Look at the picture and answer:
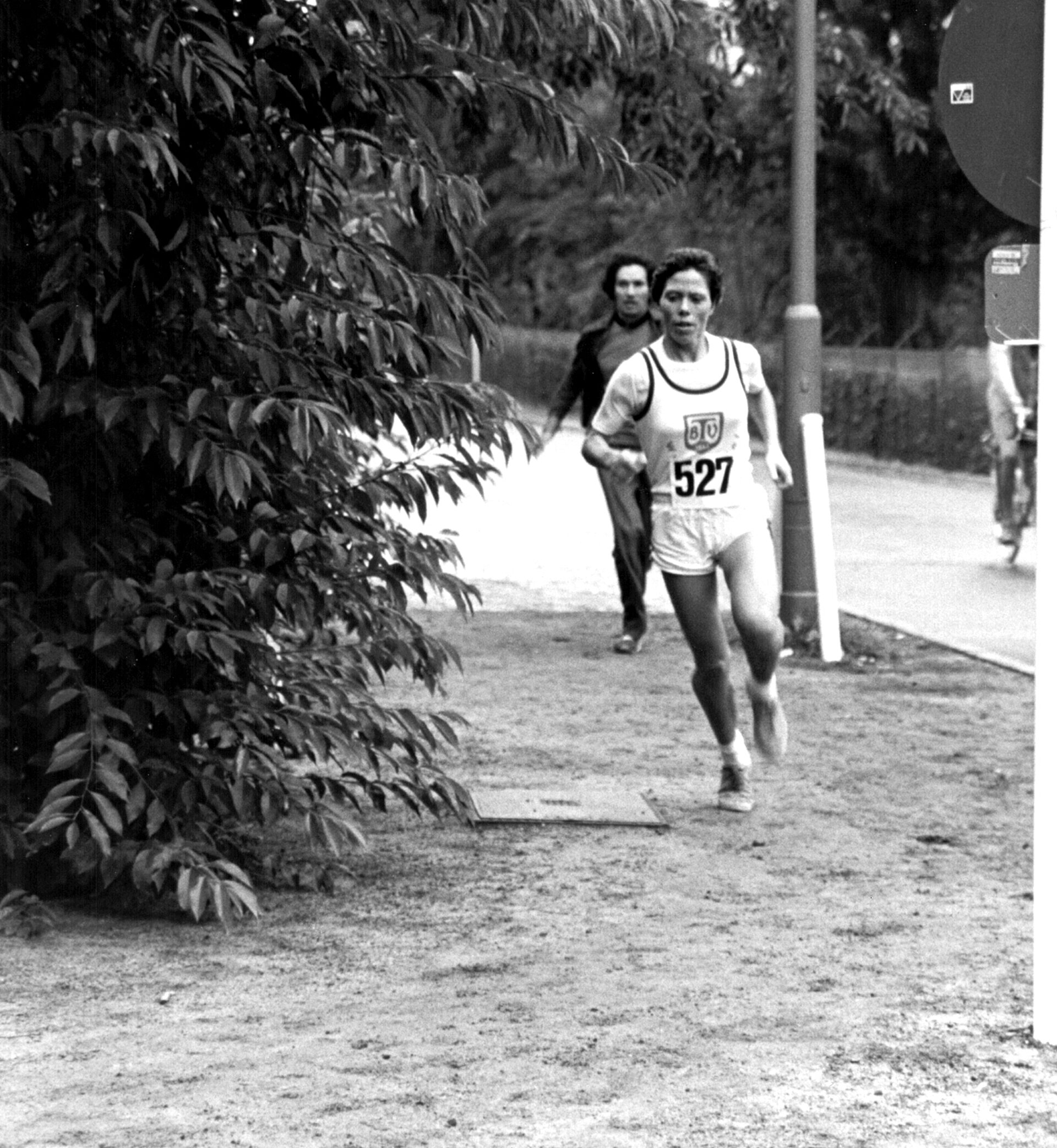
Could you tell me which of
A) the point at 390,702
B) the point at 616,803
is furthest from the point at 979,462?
the point at 616,803

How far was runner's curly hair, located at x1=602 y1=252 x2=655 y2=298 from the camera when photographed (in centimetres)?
1195

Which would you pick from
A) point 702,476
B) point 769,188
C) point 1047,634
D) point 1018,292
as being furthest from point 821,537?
point 769,188

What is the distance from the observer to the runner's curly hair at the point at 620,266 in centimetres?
1195

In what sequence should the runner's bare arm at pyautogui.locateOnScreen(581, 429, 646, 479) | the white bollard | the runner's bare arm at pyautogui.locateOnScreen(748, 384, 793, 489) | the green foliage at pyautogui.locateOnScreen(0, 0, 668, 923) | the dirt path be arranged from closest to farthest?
the dirt path
the green foliage at pyautogui.locateOnScreen(0, 0, 668, 923)
the runner's bare arm at pyautogui.locateOnScreen(581, 429, 646, 479)
the runner's bare arm at pyautogui.locateOnScreen(748, 384, 793, 489)
the white bollard

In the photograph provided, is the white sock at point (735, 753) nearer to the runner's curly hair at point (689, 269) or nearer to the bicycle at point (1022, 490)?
the runner's curly hair at point (689, 269)

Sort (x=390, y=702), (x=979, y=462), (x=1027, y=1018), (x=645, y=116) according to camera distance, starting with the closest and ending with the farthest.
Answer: (x=1027, y=1018) < (x=390, y=702) < (x=645, y=116) < (x=979, y=462)

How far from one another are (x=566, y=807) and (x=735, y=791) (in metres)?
0.63

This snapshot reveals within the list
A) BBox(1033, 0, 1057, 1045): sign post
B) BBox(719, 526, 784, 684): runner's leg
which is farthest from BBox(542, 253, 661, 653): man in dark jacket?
BBox(1033, 0, 1057, 1045): sign post

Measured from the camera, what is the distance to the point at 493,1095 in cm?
490

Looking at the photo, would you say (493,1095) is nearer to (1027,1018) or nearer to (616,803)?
(1027,1018)

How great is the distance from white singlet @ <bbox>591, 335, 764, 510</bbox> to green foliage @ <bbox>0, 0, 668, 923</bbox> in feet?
5.08

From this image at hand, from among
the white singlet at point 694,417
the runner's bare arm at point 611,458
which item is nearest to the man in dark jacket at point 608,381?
the runner's bare arm at point 611,458

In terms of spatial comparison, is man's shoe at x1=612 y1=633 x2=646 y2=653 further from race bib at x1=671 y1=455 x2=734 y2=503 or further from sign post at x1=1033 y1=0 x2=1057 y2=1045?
sign post at x1=1033 y1=0 x2=1057 y2=1045

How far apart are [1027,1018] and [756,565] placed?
107 inches
